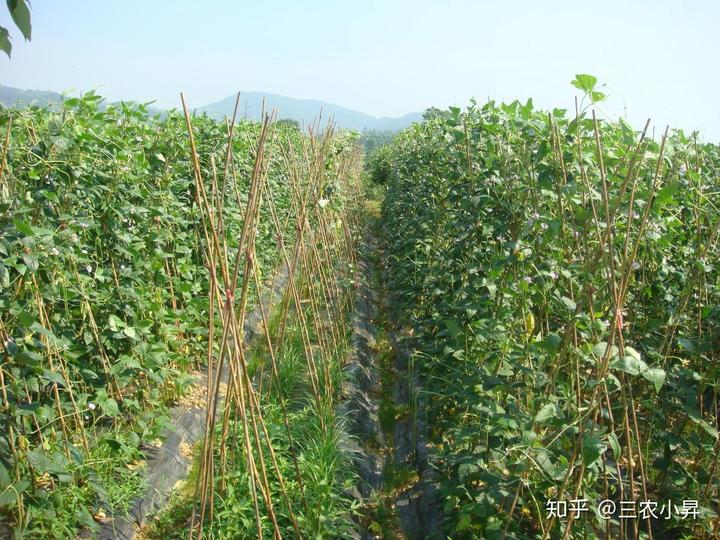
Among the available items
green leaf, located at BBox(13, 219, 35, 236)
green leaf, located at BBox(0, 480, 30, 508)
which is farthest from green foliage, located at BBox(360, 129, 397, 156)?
green leaf, located at BBox(0, 480, 30, 508)

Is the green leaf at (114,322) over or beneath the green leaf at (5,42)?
beneath

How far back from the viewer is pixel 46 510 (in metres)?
2.38

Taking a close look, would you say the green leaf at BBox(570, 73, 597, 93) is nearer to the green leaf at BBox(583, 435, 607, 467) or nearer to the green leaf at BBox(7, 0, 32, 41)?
the green leaf at BBox(583, 435, 607, 467)

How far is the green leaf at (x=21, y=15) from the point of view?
3.40 ft

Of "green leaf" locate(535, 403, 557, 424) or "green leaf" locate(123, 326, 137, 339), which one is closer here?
"green leaf" locate(535, 403, 557, 424)

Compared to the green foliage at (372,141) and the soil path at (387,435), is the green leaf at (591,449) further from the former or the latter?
the green foliage at (372,141)

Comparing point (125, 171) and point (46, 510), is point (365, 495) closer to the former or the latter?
point (46, 510)

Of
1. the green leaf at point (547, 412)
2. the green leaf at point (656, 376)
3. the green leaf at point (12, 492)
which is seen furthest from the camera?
the green leaf at point (12, 492)

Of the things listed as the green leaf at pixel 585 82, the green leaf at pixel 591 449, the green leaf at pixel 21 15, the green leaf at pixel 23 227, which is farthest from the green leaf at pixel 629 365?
the green leaf at pixel 23 227

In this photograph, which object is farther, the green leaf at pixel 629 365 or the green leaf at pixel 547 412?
the green leaf at pixel 547 412

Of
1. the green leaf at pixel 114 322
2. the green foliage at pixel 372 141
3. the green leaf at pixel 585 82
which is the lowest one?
the green leaf at pixel 114 322

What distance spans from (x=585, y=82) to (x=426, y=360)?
262cm

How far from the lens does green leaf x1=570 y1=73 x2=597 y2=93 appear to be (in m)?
2.25

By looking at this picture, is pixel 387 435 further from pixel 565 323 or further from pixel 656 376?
pixel 656 376
